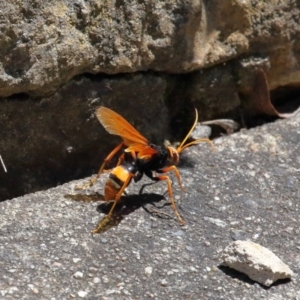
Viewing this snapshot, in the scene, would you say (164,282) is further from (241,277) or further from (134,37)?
(134,37)

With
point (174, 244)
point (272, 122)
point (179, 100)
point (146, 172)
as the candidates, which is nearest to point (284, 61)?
point (272, 122)

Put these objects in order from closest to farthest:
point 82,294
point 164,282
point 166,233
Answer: point 82,294, point 164,282, point 166,233

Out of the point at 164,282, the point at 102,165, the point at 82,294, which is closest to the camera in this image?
the point at 82,294

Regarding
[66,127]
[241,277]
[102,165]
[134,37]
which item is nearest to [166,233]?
[241,277]

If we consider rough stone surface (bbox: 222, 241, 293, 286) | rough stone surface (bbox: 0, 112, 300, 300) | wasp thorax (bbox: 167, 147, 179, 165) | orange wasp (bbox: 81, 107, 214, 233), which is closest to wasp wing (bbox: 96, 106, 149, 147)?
orange wasp (bbox: 81, 107, 214, 233)

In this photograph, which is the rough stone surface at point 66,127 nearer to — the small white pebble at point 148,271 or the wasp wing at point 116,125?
the wasp wing at point 116,125

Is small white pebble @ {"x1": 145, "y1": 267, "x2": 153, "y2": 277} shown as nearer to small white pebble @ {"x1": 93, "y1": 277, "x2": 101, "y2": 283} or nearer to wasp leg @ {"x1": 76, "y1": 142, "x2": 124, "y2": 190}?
small white pebble @ {"x1": 93, "y1": 277, "x2": 101, "y2": 283}
